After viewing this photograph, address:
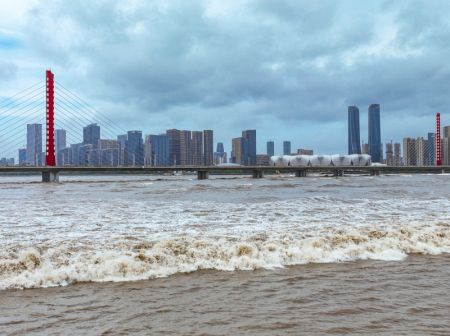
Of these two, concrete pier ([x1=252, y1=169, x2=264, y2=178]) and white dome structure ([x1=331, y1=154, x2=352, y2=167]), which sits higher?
white dome structure ([x1=331, y1=154, x2=352, y2=167])

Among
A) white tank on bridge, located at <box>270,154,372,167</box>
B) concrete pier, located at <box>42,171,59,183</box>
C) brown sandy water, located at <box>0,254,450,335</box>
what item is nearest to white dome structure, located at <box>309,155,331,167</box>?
white tank on bridge, located at <box>270,154,372,167</box>

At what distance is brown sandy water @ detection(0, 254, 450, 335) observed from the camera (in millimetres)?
4980

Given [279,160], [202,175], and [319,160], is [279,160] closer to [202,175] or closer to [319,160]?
[319,160]

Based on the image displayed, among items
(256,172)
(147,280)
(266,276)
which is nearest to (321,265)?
(266,276)

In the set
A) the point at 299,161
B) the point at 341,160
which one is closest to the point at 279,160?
the point at 299,161

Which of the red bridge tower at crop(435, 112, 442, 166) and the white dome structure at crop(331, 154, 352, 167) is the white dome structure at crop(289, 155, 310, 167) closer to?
the white dome structure at crop(331, 154, 352, 167)

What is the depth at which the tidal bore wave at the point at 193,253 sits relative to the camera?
25.5ft

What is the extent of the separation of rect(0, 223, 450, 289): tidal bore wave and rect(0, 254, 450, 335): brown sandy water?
0.55 m

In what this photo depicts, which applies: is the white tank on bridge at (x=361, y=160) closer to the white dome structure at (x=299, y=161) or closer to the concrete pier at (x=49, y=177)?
the white dome structure at (x=299, y=161)

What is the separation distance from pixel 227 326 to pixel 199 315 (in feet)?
1.79

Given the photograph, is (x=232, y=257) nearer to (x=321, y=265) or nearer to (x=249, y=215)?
(x=321, y=265)

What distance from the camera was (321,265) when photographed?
8.73 m

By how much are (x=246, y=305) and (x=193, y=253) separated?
355 cm

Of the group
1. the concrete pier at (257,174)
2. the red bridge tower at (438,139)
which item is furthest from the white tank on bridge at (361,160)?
the concrete pier at (257,174)
